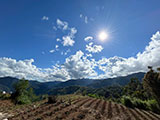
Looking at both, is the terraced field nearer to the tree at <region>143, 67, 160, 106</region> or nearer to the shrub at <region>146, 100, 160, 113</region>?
the tree at <region>143, 67, 160, 106</region>

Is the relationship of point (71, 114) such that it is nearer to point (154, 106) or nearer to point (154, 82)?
point (154, 82)

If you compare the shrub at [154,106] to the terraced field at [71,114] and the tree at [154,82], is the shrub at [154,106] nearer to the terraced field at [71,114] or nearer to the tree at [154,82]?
the terraced field at [71,114]

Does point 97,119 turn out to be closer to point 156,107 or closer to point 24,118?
point 24,118

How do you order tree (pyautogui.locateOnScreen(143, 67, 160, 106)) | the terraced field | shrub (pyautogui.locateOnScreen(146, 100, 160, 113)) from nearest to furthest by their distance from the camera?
the terraced field → tree (pyautogui.locateOnScreen(143, 67, 160, 106)) → shrub (pyautogui.locateOnScreen(146, 100, 160, 113))

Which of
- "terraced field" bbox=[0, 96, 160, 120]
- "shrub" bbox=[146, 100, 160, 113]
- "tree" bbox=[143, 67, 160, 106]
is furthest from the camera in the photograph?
"shrub" bbox=[146, 100, 160, 113]

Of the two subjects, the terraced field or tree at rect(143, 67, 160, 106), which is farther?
tree at rect(143, 67, 160, 106)

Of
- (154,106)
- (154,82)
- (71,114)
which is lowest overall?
(154,106)

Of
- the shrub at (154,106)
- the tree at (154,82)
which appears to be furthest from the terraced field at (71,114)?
the shrub at (154,106)

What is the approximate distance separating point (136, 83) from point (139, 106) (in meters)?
46.5

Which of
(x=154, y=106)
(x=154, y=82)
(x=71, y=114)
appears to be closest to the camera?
(x=71, y=114)

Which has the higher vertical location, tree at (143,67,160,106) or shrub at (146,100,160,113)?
tree at (143,67,160,106)

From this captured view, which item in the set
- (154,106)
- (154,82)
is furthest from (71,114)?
(154,106)

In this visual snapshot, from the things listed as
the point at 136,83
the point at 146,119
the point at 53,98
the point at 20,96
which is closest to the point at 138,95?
the point at 136,83

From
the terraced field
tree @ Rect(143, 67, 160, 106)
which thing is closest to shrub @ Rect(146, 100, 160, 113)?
the terraced field
